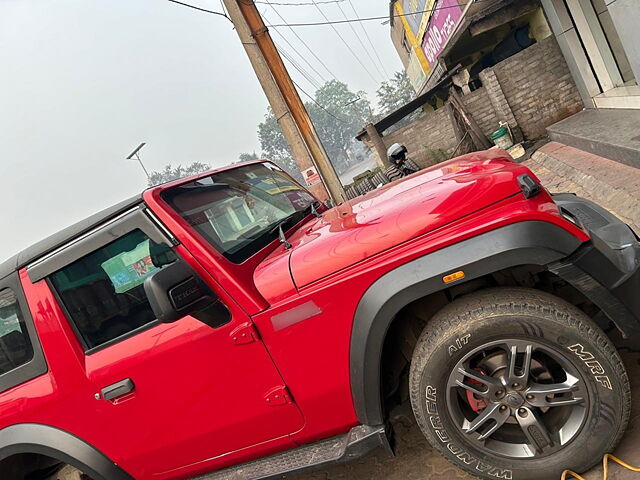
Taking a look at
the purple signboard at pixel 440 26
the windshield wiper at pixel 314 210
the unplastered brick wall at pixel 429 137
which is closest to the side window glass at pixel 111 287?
the windshield wiper at pixel 314 210

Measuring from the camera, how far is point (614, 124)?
19.8 ft

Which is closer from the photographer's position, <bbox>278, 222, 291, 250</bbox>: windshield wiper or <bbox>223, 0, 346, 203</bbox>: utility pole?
<bbox>278, 222, 291, 250</bbox>: windshield wiper

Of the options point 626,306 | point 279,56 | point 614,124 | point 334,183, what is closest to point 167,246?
point 626,306

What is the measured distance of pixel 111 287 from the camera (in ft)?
7.19

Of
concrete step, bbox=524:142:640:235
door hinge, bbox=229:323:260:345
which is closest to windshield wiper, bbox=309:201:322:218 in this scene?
door hinge, bbox=229:323:260:345

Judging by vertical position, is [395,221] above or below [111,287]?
below

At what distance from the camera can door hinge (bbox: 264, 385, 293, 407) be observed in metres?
2.04

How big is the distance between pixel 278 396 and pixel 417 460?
3.21 feet

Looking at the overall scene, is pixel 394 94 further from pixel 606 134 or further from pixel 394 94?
pixel 606 134

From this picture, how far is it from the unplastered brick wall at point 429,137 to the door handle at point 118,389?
11304mm

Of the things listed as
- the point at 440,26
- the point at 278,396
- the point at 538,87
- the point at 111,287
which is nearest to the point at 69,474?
the point at 111,287

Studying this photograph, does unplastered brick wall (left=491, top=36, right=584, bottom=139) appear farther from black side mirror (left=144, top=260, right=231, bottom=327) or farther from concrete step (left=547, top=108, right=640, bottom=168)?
black side mirror (left=144, top=260, right=231, bottom=327)

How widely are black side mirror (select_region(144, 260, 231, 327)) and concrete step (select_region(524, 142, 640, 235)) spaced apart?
3526 millimetres

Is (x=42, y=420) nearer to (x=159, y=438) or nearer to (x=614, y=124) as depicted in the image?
(x=159, y=438)
